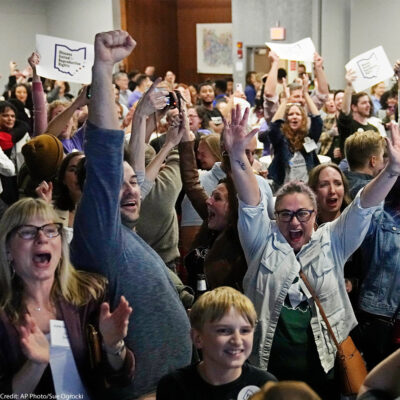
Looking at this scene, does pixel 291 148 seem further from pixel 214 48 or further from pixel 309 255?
pixel 214 48

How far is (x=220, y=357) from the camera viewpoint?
249 centimetres

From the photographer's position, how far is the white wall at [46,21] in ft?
57.4

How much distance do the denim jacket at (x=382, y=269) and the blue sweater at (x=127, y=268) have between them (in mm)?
1471

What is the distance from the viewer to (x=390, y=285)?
3795mm

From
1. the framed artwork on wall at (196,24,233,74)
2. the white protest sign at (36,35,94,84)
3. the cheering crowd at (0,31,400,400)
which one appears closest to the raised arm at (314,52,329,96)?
the white protest sign at (36,35,94,84)

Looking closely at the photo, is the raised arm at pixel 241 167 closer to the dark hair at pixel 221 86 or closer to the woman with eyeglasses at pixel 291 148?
the woman with eyeglasses at pixel 291 148

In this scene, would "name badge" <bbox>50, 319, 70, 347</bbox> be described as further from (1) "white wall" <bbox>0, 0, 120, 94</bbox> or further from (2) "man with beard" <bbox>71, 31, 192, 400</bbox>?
(1) "white wall" <bbox>0, 0, 120, 94</bbox>

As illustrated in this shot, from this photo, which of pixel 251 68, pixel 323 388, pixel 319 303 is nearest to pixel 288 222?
pixel 319 303

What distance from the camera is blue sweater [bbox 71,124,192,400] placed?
2.35 m

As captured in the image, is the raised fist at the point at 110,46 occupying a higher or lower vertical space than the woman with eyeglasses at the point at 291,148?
higher

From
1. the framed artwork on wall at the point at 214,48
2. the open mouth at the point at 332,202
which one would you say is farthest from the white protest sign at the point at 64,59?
the framed artwork on wall at the point at 214,48

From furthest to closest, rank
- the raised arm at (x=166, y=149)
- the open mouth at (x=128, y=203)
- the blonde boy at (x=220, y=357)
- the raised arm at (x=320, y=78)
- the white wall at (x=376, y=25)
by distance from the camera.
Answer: the white wall at (x=376, y=25), the raised arm at (x=320, y=78), the raised arm at (x=166, y=149), the open mouth at (x=128, y=203), the blonde boy at (x=220, y=357)

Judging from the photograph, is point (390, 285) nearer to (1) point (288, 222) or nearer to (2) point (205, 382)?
(1) point (288, 222)

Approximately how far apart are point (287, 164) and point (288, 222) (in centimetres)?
282
